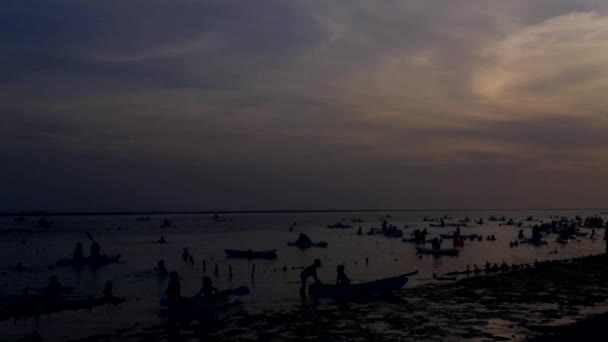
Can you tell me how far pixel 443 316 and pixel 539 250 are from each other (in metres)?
45.4

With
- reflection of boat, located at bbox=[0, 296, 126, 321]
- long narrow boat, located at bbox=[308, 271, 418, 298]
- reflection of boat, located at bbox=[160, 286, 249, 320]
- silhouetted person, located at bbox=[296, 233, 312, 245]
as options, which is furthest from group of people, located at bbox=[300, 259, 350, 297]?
silhouetted person, located at bbox=[296, 233, 312, 245]

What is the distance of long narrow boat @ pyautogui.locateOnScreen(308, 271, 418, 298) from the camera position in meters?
29.6

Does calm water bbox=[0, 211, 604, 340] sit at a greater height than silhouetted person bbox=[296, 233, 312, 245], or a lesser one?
lesser

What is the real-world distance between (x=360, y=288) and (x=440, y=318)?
7164 mm

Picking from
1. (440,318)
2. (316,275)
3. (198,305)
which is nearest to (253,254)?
(316,275)

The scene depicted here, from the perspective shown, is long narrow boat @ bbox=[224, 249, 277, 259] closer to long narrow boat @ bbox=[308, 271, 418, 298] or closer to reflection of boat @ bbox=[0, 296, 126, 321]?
reflection of boat @ bbox=[0, 296, 126, 321]

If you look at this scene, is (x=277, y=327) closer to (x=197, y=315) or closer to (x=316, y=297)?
(x=197, y=315)

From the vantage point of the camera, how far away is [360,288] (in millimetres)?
29609

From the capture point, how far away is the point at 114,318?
25.9m

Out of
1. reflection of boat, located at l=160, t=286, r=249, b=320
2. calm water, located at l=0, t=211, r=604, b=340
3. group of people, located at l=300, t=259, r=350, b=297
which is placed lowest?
calm water, located at l=0, t=211, r=604, b=340

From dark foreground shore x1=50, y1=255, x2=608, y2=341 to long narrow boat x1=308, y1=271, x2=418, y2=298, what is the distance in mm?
611

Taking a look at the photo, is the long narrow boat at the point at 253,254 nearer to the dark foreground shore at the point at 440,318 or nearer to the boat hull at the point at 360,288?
the boat hull at the point at 360,288

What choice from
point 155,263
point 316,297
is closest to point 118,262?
point 155,263

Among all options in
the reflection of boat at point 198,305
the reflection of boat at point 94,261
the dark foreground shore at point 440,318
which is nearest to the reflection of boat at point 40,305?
the reflection of boat at point 198,305
